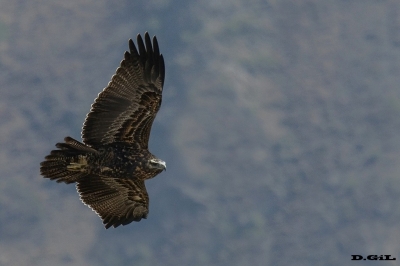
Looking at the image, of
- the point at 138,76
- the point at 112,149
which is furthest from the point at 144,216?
the point at 138,76

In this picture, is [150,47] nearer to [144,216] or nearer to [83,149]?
[83,149]

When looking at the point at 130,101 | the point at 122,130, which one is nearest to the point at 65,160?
the point at 122,130

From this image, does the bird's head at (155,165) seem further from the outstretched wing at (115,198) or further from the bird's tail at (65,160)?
the bird's tail at (65,160)

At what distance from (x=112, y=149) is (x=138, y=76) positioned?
221cm

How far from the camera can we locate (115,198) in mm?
22750

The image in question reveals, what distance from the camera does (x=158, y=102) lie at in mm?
21250

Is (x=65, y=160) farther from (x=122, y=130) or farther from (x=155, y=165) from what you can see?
(x=155, y=165)

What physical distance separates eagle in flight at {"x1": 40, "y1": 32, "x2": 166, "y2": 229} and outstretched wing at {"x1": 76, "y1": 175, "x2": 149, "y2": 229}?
0.51m

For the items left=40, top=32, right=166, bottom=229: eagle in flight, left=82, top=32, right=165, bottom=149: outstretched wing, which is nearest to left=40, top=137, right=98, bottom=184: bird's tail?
left=40, top=32, right=166, bottom=229: eagle in flight

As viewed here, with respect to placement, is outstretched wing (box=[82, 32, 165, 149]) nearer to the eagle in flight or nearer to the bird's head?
the eagle in flight

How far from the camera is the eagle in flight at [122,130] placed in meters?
20.9

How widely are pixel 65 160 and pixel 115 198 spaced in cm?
245

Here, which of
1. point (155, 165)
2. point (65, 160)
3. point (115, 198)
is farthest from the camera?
point (115, 198)

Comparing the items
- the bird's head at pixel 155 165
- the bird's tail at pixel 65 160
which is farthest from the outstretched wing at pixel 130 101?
the bird's head at pixel 155 165
